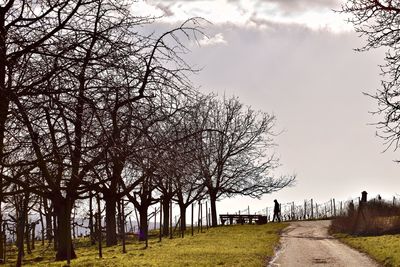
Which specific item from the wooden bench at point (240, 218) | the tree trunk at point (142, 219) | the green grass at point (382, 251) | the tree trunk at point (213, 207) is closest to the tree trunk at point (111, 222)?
the tree trunk at point (142, 219)

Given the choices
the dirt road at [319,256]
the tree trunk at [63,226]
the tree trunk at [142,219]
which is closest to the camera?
the dirt road at [319,256]

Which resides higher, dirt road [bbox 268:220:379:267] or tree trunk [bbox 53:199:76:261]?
tree trunk [bbox 53:199:76:261]

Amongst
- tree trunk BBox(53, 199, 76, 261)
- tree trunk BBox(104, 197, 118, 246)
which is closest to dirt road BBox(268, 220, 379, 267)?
tree trunk BBox(53, 199, 76, 261)

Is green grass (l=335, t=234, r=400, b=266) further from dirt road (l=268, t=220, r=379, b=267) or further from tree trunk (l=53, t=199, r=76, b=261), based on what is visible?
tree trunk (l=53, t=199, r=76, b=261)

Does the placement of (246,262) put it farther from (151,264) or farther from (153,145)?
(153,145)

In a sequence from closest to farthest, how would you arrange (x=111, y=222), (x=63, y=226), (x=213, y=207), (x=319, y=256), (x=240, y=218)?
(x=319, y=256), (x=63, y=226), (x=111, y=222), (x=213, y=207), (x=240, y=218)

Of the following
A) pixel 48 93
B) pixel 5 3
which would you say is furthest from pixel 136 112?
pixel 5 3

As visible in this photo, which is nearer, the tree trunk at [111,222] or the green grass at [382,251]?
the green grass at [382,251]

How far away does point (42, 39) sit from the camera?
7.41 m

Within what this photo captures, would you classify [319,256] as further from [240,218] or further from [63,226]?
[240,218]

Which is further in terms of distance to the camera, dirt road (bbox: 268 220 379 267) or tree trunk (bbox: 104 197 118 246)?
tree trunk (bbox: 104 197 118 246)

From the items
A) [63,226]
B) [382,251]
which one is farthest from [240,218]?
[382,251]

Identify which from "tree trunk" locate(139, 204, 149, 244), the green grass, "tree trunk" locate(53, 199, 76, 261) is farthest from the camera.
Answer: "tree trunk" locate(139, 204, 149, 244)

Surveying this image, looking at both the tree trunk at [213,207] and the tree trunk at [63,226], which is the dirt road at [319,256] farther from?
the tree trunk at [213,207]
